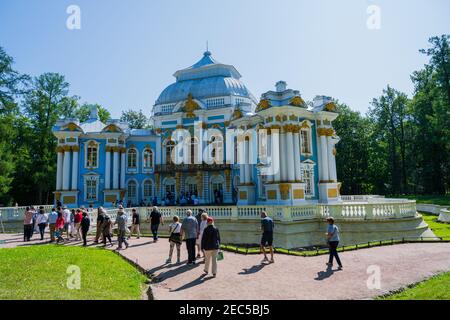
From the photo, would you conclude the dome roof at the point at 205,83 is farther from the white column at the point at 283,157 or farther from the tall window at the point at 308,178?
the tall window at the point at 308,178

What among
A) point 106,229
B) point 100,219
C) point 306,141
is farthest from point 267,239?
point 306,141

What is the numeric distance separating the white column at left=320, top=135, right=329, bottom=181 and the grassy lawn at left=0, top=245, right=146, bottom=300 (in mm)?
15607

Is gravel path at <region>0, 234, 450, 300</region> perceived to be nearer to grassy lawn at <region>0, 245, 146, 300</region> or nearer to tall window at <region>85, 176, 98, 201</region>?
grassy lawn at <region>0, 245, 146, 300</region>

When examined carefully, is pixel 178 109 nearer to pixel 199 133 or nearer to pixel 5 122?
pixel 199 133

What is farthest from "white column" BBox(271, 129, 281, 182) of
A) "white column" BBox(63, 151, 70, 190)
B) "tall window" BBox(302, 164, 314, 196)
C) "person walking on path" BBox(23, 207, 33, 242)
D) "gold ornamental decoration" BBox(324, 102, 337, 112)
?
"white column" BBox(63, 151, 70, 190)

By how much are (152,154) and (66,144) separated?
7.85 meters

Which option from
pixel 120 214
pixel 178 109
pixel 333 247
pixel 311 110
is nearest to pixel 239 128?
pixel 311 110

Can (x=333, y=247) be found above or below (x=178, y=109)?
below

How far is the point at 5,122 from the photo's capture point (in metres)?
31.0

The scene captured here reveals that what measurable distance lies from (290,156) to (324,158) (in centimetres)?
344

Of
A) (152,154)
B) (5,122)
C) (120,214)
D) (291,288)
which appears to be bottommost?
(291,288)

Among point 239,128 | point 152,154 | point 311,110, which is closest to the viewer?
point 311,110

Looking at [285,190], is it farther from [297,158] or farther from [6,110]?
[6,110]

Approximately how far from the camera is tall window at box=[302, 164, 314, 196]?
22.8m
